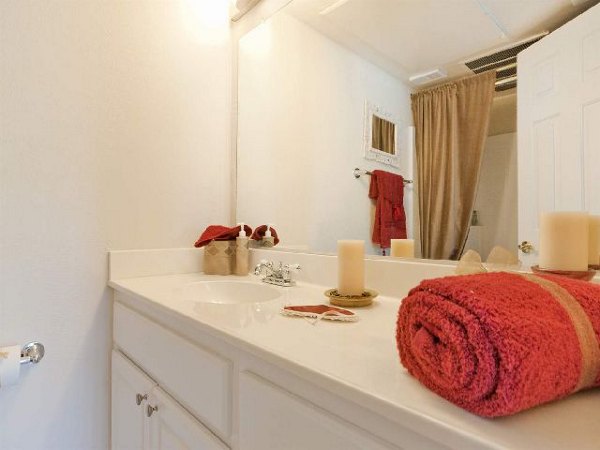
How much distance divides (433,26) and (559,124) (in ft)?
1.35

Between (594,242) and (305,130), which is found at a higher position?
(305,130)

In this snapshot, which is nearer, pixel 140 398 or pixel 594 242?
pixel 594 242

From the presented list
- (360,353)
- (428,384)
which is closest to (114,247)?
(360,353)

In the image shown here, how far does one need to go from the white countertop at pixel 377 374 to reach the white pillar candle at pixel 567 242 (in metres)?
0.22

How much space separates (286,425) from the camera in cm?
47

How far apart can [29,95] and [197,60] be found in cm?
58

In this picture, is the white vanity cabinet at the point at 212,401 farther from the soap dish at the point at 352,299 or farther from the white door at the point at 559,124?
the white door at the point at 559,124

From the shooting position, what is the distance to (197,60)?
1.31m

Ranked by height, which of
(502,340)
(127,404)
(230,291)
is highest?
(502,340)

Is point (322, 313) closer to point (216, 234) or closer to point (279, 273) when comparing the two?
point (279, 273)

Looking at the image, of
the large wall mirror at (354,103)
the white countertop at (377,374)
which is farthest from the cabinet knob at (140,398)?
the large wall mirror at (354,103)

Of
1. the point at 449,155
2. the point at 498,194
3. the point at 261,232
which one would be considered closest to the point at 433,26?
the point at 449,155

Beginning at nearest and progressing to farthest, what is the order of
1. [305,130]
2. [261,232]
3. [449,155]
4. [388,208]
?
[449,155] < [388,208] < [305,130] < [261,232]

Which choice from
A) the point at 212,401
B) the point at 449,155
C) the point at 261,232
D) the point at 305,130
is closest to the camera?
the point at 212,401
